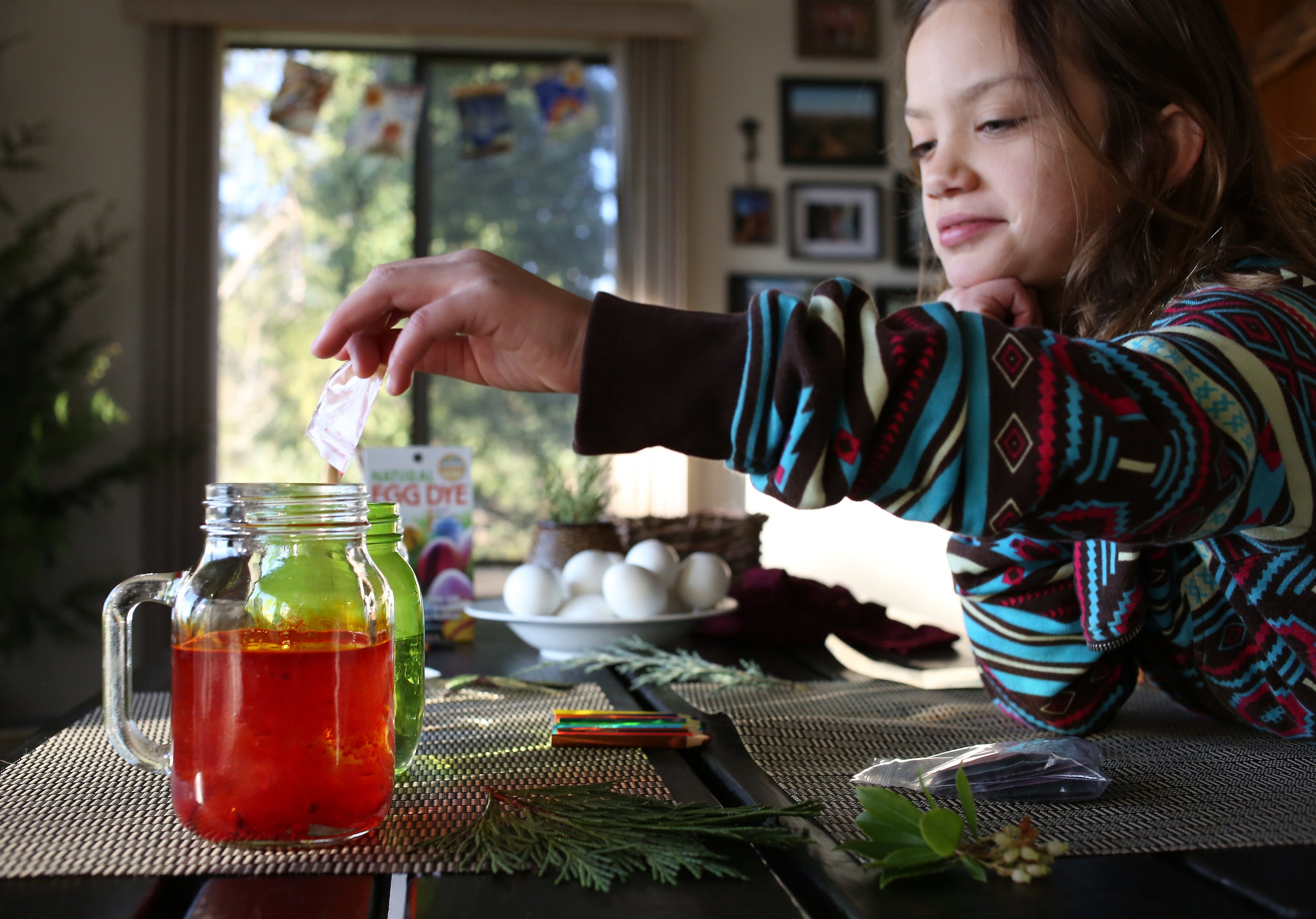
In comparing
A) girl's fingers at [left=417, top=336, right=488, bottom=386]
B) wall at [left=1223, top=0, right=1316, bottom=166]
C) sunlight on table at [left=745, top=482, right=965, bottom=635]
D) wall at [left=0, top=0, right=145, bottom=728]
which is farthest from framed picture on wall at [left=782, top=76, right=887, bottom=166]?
girl's fingers at [left=417, top=336, right=488, bottom=386]

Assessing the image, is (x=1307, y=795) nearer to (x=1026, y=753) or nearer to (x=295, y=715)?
(x=1026, y=753)

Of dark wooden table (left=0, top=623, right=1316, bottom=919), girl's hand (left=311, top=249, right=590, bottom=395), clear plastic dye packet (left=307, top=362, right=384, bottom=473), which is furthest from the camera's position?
clear plastic dye packet (left=307, top=362, right=384, bottom=473)

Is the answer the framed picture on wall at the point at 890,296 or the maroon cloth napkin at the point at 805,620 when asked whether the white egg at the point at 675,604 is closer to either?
the maroon cloth napkin at the point at 805,620

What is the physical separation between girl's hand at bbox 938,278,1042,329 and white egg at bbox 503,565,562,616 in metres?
0.50

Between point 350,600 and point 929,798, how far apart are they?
29cm

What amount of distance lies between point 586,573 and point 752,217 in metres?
3.06

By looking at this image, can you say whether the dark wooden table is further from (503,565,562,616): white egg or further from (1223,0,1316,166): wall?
(1223,0,1316,166): wall

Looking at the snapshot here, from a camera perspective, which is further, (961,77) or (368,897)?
(961,77)

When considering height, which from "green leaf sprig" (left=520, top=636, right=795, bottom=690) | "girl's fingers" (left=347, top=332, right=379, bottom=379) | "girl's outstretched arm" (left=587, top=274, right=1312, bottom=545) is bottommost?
"green leaf sprig" (left=520, top=636, right=795, bottom=690)

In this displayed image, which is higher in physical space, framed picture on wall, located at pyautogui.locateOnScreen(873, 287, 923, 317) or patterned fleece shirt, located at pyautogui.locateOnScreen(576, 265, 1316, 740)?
framed picture on wall, located at pyautogui.locateOnScreen(873, 287, 923, 317)

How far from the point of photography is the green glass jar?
0.60m

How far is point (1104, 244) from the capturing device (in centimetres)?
79

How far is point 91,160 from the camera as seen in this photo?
3.72 m

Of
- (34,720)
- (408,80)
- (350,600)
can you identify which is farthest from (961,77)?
(408,80)
